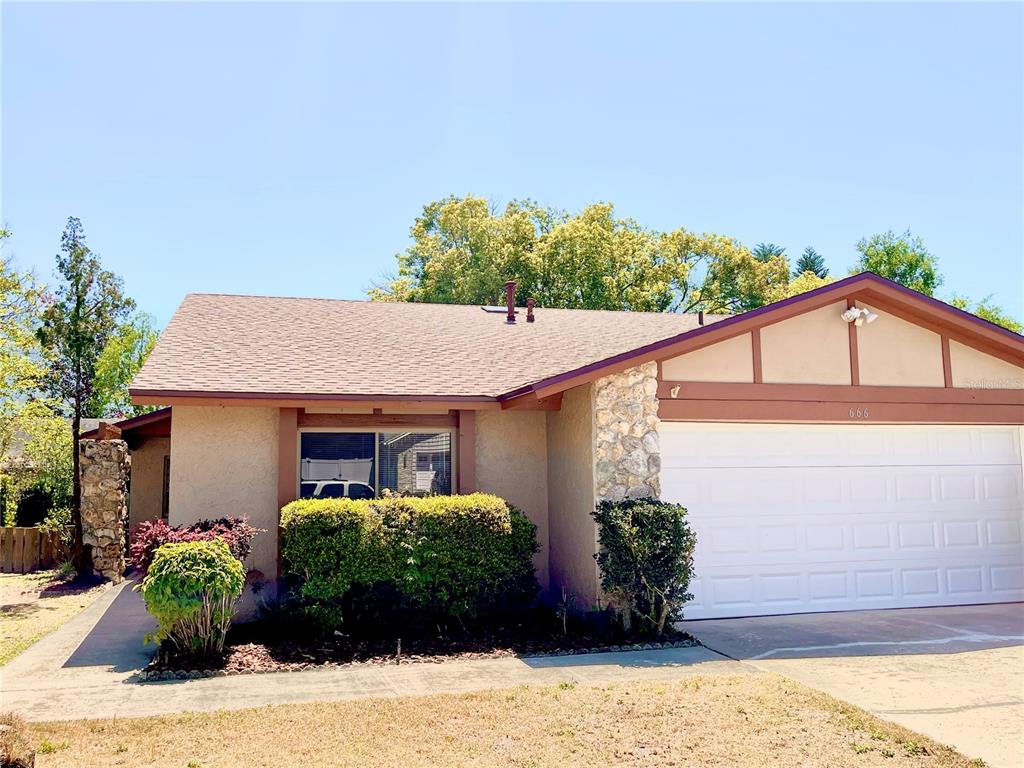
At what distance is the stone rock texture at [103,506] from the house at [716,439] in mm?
4483

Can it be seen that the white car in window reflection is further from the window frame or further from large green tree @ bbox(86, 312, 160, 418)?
large green tree @ bbox(86, 312, 160, 418)

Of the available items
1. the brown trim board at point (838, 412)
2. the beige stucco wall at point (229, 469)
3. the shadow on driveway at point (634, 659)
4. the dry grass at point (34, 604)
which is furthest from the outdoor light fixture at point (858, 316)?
the dry grass at point (34, 604)

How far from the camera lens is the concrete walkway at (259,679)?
21.1ft

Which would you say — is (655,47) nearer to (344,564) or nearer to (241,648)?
(344,564)

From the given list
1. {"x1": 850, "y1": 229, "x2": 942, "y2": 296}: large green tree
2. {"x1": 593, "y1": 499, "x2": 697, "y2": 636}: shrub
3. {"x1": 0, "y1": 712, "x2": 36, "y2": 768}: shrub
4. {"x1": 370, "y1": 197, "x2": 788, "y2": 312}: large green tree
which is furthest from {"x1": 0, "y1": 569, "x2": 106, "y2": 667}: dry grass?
{"x1": 850, "y1": 229, "x2": 942, "y2": 296}: large green tree

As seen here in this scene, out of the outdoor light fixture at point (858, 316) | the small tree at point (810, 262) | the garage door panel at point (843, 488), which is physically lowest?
the garage door panel at point (843, 488)

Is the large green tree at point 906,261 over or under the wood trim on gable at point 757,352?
over

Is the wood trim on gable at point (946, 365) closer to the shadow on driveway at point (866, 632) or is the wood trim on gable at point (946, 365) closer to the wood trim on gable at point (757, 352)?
the wood trim on gable at point (757, 352)

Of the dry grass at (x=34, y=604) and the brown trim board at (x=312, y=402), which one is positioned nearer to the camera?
the brown trim board at (x=312, y=402)

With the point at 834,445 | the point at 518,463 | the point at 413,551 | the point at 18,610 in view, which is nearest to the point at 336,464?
the point at 413,551

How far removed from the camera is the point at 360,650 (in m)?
8.36

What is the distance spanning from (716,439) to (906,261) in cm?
3476

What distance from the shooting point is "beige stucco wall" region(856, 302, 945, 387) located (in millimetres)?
10383

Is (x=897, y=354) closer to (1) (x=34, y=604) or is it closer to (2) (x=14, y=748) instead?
(2) (x=14, y=748)
